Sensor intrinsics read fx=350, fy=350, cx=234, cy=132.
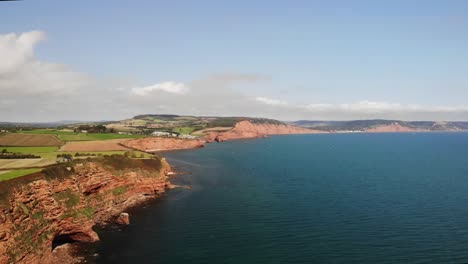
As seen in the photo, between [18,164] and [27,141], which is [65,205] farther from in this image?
[27,141]

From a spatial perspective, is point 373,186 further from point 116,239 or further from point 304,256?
point 116,239

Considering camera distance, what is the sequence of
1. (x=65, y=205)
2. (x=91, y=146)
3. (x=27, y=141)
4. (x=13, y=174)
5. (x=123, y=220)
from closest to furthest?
(x=13, y=174) < (x=65, y=205) < (x=123, y=220) < (x=27, y=141) < (x=91, y=146)

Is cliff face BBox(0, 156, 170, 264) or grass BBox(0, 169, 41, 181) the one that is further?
grass BBox(0, 169, 41, 181)

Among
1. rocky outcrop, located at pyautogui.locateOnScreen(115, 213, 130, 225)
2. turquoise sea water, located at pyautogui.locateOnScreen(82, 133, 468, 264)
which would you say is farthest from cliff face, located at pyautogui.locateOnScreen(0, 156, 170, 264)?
turquoise sea water, located at pyautogui.locateOnScreen(82, 133, 468, 264)

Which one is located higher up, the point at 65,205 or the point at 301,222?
the point at 65,205

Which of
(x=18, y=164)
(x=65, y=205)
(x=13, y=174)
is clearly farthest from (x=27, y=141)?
(x=65, y=205)

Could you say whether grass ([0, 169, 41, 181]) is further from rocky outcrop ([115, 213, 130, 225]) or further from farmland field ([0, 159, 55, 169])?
rocky outcrop ([115, 213, 130, 225])

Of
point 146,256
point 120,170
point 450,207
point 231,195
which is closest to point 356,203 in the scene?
point 450,207
